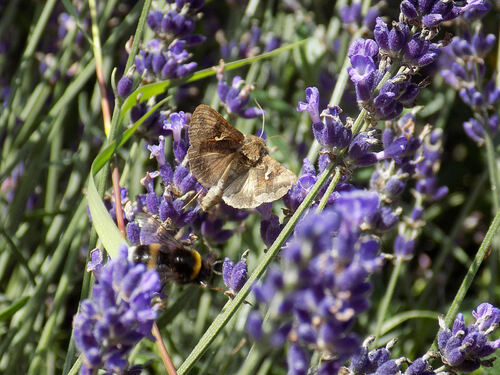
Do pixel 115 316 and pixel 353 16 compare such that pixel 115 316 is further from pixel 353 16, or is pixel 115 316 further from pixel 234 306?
pixel 353 16

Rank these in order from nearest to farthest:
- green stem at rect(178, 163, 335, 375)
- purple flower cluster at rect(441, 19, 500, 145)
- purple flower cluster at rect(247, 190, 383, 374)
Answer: purple flower cluster at rect(247, 190, 383, 374) → green stem at rect(178, 163, 335, 375) → purple flower cluster at rect(441, 19, 500, 145)

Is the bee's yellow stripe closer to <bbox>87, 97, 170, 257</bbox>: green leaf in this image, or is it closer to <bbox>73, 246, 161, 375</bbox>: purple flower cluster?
<bbox>87, 97, 170, 257</bbox>: green leaf

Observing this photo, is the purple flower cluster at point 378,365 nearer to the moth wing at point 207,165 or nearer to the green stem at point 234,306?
the green stem at point 234,306

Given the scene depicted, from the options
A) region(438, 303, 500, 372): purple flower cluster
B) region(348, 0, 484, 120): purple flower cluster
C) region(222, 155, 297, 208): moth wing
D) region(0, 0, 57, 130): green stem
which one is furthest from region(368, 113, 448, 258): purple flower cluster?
region(0, 0, 57, 130): green stem

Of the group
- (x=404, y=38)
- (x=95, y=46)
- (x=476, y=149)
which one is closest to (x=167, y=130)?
(x=95, y=46)

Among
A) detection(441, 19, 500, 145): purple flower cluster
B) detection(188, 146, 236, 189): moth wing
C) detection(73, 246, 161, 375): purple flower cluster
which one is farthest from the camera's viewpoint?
detection(441, 19, 500, 145): purple flower cluster

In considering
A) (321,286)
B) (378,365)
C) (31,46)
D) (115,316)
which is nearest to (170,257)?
(115,316)
